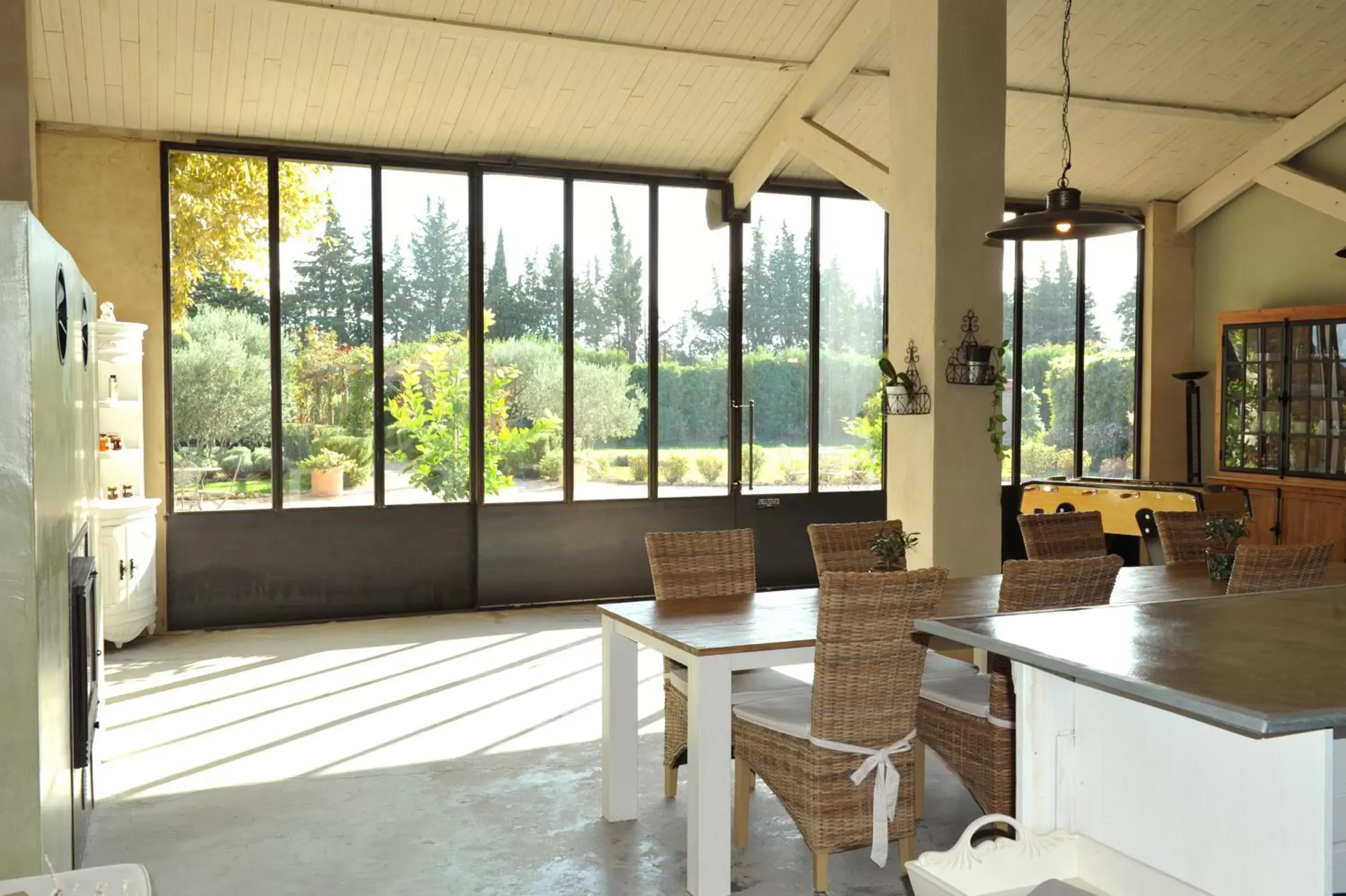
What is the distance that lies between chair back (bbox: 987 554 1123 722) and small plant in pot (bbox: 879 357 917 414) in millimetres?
2738

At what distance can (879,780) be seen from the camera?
3.66 metres

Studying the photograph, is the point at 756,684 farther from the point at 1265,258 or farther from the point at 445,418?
the point at 1265,258

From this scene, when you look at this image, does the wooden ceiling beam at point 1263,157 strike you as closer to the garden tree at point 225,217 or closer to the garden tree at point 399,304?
the garden tree at point 399,304

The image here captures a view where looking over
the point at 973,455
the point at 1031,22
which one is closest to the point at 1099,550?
the point at 973,455

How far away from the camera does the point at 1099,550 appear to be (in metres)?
5.86

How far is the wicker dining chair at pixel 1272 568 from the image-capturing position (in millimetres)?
4344

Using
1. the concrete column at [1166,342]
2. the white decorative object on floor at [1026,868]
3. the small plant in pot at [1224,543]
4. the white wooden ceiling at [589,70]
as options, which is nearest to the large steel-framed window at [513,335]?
the white wooden ceiling at [589,70]

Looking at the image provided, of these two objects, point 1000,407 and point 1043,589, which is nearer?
point 1043,589

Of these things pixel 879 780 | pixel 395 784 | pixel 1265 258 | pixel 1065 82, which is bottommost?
pixel 395 784

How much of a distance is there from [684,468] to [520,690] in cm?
322

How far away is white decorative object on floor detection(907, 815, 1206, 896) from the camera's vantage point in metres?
2.04

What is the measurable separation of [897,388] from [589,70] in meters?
3.04

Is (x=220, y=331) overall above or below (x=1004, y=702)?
above

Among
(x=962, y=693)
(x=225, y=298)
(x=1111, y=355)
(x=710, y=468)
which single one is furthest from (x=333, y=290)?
(x=1111, y=355)
